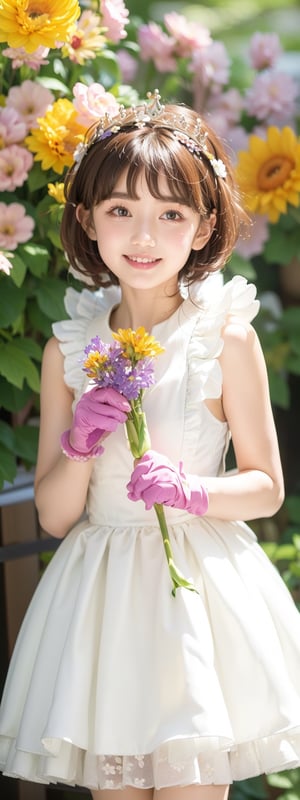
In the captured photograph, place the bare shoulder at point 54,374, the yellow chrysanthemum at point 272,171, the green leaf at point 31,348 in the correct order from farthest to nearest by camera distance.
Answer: the yellow chrysanthemum at point 272,171 < the green leaf at point 31,348 < the bare shoulder at point 54,374

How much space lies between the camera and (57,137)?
2131mm

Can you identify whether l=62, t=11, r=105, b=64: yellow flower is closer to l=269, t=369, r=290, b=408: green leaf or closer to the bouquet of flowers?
the bouquet of flowers

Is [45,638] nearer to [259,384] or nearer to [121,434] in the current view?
[121,434]

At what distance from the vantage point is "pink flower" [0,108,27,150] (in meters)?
2.18

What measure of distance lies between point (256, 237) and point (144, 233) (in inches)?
45.1

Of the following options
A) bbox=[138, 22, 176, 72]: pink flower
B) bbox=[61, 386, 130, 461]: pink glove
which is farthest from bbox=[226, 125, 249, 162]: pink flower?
bbox=[61, 386, 130, 461]: pink glove

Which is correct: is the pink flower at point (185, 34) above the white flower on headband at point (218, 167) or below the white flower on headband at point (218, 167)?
above

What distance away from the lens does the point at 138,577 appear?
1.85 metres

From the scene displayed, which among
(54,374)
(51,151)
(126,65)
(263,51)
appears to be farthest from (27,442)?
(263,51)

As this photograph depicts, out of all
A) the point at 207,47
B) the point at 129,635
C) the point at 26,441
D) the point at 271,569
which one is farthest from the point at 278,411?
the point at 129,635

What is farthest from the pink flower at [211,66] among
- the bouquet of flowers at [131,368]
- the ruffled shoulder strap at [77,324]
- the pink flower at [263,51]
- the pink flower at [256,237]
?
the bouquet of flowers at [131,368]

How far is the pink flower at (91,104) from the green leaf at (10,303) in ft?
1.08

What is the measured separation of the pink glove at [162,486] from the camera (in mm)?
1695

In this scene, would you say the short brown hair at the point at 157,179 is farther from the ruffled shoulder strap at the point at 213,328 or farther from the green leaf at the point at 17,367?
the green leaf at the point at 17,367
